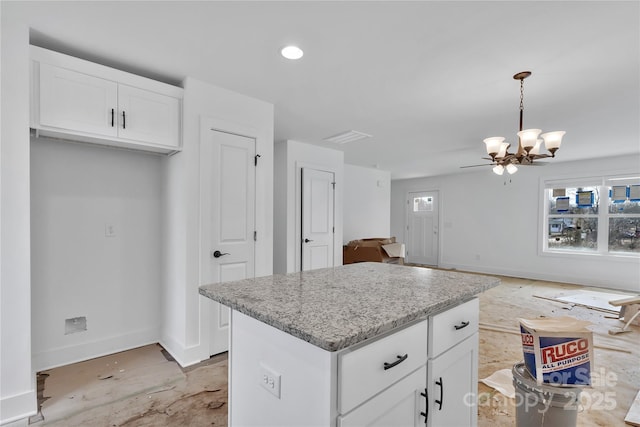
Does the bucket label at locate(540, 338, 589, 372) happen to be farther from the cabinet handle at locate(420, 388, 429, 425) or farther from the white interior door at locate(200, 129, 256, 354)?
the white interior door at locate(200, 129, 256, 354)

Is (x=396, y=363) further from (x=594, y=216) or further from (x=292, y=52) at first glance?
(x=594, y=216)

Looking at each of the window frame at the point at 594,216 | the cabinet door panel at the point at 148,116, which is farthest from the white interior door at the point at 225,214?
the window frame at the point at 594,216

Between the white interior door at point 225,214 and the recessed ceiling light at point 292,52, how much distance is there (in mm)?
940

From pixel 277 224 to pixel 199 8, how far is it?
311 centimetres

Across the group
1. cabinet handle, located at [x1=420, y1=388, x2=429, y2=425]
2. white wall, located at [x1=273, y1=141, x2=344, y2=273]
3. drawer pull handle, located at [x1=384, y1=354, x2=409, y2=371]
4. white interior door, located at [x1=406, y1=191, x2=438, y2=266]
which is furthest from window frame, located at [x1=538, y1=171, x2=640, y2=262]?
drawer pull handle, located at [x1=384, y1=354, x2=409, y2=371]

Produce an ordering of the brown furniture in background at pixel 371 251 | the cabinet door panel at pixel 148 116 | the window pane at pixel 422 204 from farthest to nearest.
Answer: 1. the window pane at pixel 422 204
2. the brown furniture in background at pixel 371 251
3. the cabinet door panel at pixel 148 116

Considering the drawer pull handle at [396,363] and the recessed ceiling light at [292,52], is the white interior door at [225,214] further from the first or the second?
the drawer pull handle at [396,363]

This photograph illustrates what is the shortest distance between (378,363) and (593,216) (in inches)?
276

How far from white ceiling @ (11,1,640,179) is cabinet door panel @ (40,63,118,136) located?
24 centimetres

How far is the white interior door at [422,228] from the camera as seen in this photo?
8.16 m

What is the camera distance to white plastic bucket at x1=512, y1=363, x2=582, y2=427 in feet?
4.65

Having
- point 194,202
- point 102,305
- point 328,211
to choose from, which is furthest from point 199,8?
point 328,211

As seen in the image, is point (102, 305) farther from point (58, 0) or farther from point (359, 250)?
point (359, 250)

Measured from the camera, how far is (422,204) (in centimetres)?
846
